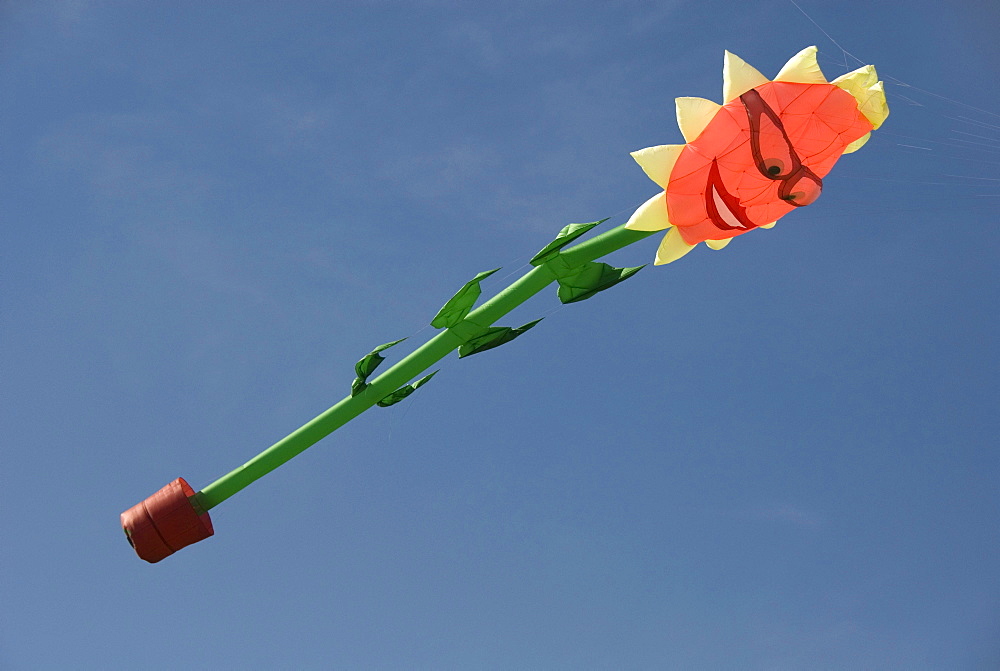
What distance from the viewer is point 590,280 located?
15.1m

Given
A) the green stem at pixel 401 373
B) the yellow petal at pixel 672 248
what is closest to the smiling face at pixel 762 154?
the yellow petal at pixel 672 248

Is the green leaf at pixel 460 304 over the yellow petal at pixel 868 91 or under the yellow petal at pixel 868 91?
over

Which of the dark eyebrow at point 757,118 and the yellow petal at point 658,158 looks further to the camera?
the yellow petal at point 658,158

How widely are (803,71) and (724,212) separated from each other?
78.8 inches

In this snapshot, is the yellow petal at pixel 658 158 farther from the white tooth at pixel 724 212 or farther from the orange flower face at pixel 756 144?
the white tooth at pixel 724 212

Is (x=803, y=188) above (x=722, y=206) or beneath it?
beneath

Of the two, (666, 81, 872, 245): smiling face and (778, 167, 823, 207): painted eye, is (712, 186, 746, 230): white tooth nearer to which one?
(666, 81, 872, 245): smiling face

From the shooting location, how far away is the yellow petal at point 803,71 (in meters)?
13.9

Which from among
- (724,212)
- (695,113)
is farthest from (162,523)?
(695,113)

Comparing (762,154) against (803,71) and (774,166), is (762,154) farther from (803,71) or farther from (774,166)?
(803,71)

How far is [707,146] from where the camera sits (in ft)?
45.6

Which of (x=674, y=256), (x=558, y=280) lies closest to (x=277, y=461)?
(x=558, y=280)

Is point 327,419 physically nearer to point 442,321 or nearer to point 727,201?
point 442,321

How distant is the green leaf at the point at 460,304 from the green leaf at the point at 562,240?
0.67 meters
